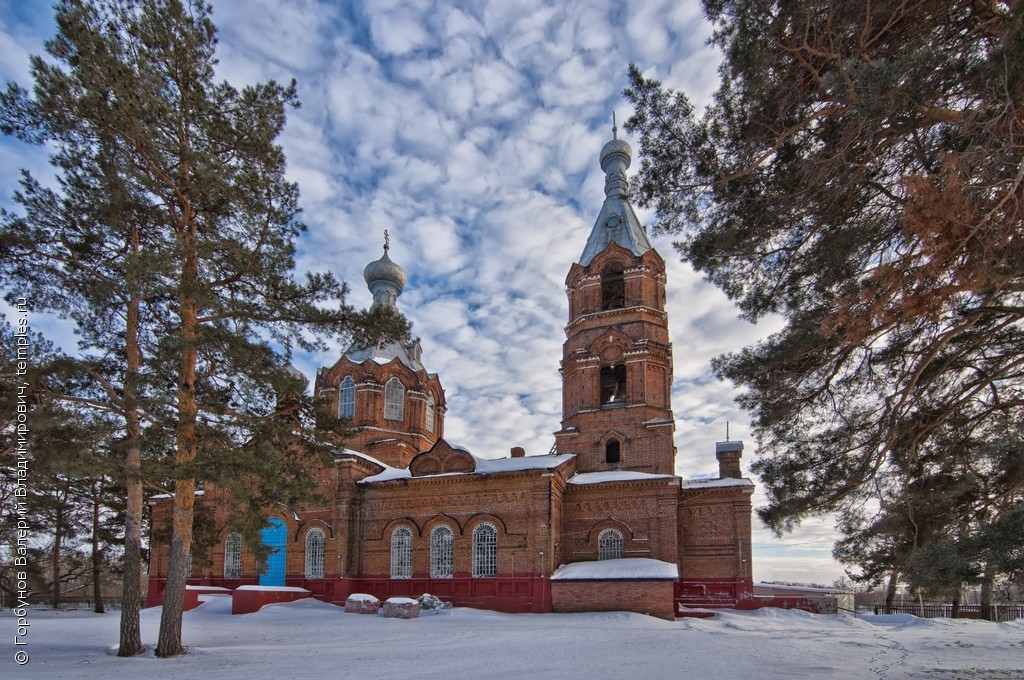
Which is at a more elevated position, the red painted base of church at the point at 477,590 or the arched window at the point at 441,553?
the arched window at the point at 441,553

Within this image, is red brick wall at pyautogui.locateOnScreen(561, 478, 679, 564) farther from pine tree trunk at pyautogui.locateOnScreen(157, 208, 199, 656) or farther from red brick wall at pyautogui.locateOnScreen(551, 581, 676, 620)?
pine tree trunk at pyautogui.locateOnScreen(157, 208, 199, 656)

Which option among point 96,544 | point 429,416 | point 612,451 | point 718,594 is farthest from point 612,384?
point 96,544

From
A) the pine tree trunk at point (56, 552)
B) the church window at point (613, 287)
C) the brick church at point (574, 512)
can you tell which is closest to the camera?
the pine tree trunk at point (56, 552)

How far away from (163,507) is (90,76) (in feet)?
66.5

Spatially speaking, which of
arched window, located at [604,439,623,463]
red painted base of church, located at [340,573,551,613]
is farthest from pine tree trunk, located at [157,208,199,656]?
arched window, located at [604,439,623,463]

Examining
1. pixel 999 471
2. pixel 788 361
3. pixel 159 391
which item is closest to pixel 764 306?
pixel 788 361

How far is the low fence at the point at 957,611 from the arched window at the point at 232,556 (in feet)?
80.6

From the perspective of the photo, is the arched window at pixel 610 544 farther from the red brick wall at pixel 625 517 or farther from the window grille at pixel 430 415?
the window grille at pixel 430 415

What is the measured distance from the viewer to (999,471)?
25.3 feet

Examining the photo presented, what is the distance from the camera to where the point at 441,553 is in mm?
21984

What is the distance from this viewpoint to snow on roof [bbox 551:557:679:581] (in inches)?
736

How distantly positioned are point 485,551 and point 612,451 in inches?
229

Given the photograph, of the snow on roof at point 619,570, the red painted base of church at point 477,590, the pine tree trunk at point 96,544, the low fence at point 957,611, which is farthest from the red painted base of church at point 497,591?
the low fence at point 957,611

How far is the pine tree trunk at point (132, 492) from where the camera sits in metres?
10.5
